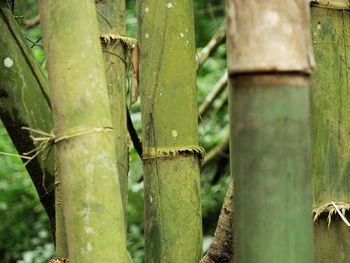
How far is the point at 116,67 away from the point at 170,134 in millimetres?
126

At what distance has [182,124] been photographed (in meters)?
1.11

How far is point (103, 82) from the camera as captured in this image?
78cm

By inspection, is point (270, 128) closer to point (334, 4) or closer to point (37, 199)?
point (334, 4)

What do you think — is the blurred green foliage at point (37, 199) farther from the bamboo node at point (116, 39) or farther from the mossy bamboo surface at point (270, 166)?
the mossy bamboo surface at point (270, 166)

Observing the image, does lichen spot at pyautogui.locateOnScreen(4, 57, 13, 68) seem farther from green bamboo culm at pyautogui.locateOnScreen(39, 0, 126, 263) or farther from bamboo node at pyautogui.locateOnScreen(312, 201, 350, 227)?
bamboo node at pyautogui.locateOnScreen(312, 201, 350, 227)

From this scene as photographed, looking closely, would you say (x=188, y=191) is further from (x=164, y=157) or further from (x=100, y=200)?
(x=100, y=200)

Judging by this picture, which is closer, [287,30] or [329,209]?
[287,30]

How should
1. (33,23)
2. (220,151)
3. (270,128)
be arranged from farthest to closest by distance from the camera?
(33,23), (220,151), (270,128)

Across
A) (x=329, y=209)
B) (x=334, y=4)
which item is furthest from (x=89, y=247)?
(x=334, y=4)

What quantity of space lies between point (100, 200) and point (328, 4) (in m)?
0.43

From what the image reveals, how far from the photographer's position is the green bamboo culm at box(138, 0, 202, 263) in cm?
109

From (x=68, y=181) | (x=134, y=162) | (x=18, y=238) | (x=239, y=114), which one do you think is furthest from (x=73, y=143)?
(x=18, y=238)

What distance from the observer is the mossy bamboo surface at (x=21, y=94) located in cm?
110

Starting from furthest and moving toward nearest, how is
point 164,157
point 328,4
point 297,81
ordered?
1. point 164,157
2. point 328,4
3. point 297,81
